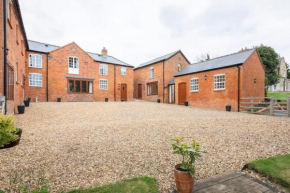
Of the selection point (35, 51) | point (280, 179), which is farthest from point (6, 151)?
point (35, 51)

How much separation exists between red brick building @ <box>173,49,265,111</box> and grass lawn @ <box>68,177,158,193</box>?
13156 millimetres

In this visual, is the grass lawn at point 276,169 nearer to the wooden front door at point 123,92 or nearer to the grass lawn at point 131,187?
the grass lawn at point 131,187

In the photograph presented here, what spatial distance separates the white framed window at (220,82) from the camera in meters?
13.8

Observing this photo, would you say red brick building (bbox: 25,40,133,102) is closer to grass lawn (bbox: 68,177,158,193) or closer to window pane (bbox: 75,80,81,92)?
window pane (bbox: 75,80,81,92)

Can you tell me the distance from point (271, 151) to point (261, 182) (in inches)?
78.4

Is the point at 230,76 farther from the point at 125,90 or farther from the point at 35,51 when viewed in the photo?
the point at 35,51

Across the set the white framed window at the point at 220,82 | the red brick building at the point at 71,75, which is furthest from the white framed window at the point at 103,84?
the white framed window at the point at 220,82

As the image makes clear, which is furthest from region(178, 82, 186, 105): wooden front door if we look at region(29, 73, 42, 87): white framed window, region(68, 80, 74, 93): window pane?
region(29, 73, 42, 87): white framed window

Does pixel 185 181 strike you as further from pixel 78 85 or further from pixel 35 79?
pixel 35 79

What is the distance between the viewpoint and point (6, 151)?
11.5 feet

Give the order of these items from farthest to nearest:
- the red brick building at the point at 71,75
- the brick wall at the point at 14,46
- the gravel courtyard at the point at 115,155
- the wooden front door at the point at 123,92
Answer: the wooden front door at the point at 123,92, the red brick building at the point at 71,75, the brick wall at the point at 14,46, the gravel courtyard at the point at 115,155

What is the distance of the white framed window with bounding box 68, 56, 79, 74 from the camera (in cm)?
1862

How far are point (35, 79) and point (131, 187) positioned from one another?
19307 mm

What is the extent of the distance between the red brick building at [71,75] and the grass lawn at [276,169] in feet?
63.9
